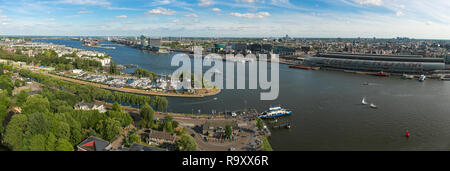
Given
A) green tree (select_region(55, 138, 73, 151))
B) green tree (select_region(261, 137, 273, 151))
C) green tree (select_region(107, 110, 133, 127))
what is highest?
green tree (select_region(107, 110, 133, 127))

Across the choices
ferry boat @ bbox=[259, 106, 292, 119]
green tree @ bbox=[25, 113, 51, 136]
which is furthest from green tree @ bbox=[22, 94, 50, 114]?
ferry boat @ bbox=[259, 106, 292, 119]

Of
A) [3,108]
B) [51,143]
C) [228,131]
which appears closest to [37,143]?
[51,143]

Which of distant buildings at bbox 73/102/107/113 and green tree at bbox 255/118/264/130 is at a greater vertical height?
distant buildings at bbox 73/102/107/113

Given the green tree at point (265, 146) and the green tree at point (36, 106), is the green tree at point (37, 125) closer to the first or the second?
the green tree at point (36, 106)

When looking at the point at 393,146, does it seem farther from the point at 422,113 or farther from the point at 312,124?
the point at 422,113

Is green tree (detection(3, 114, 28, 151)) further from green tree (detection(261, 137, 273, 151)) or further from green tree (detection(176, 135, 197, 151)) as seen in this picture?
green tree (detection(261, 137, 273, 151))

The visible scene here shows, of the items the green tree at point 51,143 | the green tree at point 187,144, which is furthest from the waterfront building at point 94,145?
the green tree at point 187,144
